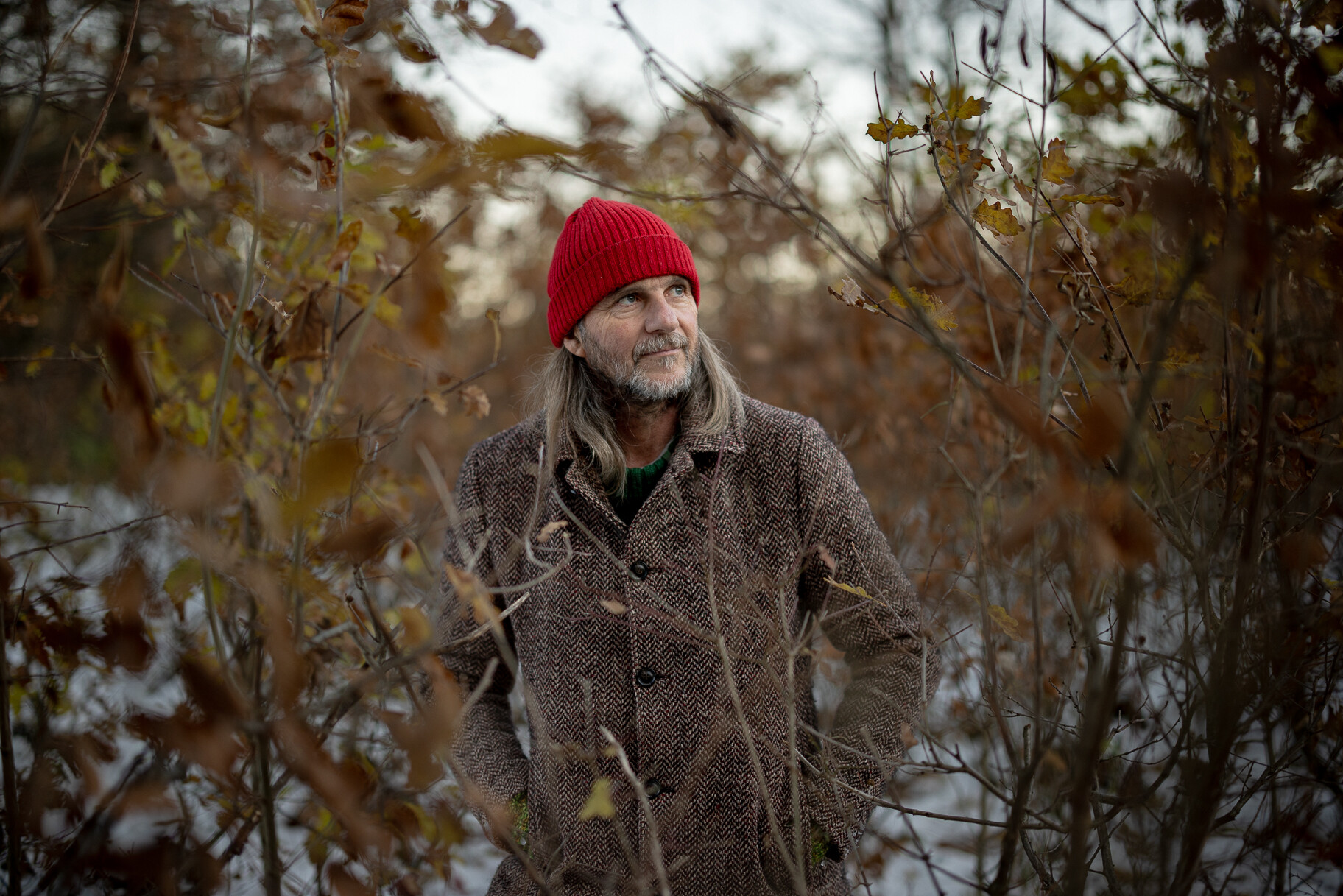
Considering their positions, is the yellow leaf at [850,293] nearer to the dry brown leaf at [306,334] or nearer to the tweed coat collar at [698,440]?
the tweed coat collar at [698,440]

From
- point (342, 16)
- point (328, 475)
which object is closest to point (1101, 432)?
point (328, 475)

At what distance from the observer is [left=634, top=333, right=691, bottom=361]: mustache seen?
218 cm

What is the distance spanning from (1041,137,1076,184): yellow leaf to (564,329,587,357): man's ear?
1.32m

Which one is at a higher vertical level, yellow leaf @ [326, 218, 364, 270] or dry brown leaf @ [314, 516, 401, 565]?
yellow leaf @ [326, 218, 364, 270]

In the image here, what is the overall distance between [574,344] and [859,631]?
1151 millimetres

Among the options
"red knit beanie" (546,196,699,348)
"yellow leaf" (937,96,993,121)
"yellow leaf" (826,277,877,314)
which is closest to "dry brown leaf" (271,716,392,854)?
"yellow leaf" (826,277,877,314)

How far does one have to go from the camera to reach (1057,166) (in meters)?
1.42

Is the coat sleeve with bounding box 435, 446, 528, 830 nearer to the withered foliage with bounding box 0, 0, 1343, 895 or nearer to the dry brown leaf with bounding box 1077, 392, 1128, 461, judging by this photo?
the withered foliage with bounding box 0, 0, 1343, 895

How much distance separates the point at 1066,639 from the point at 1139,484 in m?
1.73

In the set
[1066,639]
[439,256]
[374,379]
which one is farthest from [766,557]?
[374,379]

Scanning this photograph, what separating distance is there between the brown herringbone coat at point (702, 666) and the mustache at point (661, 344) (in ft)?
0.68

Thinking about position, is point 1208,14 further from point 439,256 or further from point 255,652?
point 255,652

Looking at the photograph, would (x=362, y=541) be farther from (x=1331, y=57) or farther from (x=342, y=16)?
(x=1331, y=57)

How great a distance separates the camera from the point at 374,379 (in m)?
7.53
